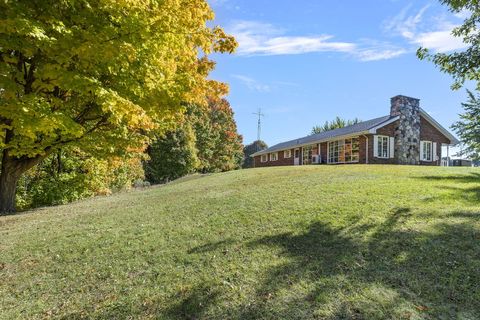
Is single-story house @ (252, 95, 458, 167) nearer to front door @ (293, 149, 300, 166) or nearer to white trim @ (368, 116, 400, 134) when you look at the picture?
white trim @ (368, 116, 400, 134)

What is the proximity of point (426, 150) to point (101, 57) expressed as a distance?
2473 centimetres

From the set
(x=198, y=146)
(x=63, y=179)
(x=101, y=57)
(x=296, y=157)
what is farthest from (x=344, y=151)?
(x=101, y=57)

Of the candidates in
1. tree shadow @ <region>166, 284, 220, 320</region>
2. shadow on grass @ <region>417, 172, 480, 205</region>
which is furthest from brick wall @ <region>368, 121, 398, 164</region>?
tree shadow @ <region>166, 284, 220, 320</region>

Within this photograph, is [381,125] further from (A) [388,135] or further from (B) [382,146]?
(B) [382,146]

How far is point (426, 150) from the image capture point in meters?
24.7

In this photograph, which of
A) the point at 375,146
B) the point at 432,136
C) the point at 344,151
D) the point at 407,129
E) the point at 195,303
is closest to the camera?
the point at 195,303

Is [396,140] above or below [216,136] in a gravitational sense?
below

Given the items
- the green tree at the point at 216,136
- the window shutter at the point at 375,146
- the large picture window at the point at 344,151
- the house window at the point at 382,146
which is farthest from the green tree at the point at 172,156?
the house window at the point at 382,146

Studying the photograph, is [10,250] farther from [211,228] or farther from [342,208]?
[342,208]

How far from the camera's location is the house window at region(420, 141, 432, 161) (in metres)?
24.4

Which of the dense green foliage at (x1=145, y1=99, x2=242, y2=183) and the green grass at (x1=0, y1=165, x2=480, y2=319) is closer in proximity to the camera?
the green grass at (x1=0, y1=165, x2=480, y2=319)

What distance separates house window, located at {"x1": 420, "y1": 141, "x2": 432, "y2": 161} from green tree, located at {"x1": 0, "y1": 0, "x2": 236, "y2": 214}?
20657mm

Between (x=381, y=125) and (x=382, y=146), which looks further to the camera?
(x=382, y=146)

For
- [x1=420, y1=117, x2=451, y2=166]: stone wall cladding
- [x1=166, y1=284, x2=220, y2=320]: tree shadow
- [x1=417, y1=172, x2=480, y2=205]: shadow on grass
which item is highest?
[x1=420, y1=117, x2=451, y2=166]: stone wall cladding
